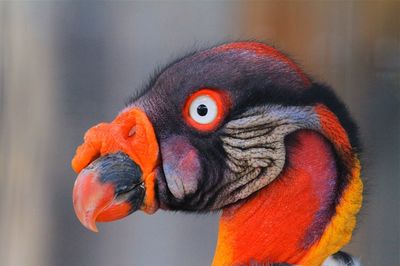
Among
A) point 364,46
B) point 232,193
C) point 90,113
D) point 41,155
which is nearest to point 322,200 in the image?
point 232,193

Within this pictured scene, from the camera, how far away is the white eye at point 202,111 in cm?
158

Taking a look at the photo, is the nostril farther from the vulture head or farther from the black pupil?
the black pupil

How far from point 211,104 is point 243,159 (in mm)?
168

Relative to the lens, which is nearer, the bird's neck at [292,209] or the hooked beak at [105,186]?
the hooked beak at [105,186]

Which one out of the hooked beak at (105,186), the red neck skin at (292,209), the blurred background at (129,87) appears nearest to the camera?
the hooked beak at (105,186)

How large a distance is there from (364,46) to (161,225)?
2.72 ft

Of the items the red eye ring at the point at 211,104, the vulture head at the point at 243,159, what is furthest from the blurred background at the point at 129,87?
the red eye ring at the point at 211,104

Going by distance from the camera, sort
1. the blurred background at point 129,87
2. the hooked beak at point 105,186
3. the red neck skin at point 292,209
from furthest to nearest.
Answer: the blurred background at point 129,87, the red neck skin at point 292,209, the hooked beak at point 105,186

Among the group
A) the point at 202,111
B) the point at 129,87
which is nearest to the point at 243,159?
the point at 202,111

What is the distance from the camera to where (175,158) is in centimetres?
155

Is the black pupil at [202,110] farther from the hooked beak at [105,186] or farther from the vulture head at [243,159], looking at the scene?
the hooked beak at [105,186]

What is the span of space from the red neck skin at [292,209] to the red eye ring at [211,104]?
0.20 m

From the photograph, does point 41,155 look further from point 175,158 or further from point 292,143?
point 292,143

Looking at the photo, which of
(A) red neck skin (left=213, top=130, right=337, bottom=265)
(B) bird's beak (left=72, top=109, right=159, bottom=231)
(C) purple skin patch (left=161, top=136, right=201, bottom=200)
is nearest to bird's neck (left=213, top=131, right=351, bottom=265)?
(A) red neck skin (left=213, top=130, right=337, bottom=265)
